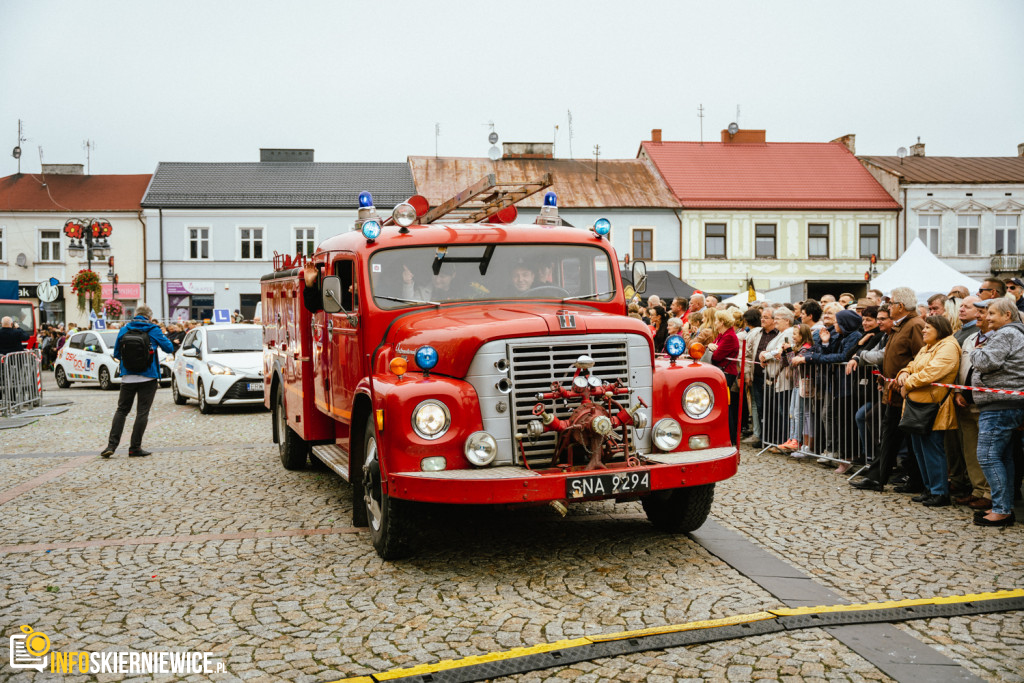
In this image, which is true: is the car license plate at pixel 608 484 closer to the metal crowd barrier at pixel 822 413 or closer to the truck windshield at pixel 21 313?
the metal crowd barrier at pixel 822 413

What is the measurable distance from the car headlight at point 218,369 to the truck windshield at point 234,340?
770 mm

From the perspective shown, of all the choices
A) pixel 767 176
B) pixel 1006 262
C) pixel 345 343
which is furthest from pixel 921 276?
pixel 1006 262

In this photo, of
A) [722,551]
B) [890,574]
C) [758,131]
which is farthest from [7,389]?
[758,131]

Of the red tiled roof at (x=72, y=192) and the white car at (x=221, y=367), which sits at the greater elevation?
the red tiled roof at (x=72, y=192)

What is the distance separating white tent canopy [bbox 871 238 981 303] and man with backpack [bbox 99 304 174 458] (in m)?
13.3

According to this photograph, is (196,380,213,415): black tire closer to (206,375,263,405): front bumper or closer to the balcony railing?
(206,375,263,405): front bumper

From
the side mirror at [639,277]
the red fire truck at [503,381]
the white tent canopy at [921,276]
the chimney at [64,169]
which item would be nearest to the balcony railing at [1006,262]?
the white tent canopy at [921,276]

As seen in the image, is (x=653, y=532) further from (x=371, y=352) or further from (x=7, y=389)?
(x=7, y=389)

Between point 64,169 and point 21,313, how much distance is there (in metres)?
24.1

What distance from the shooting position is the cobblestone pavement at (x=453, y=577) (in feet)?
14.1

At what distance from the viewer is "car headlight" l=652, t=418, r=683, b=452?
5.88m

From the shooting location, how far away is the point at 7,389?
16578 millimetres

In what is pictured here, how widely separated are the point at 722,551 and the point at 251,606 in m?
3.11

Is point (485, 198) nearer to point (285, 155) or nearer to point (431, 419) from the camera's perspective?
point (431, 419)
